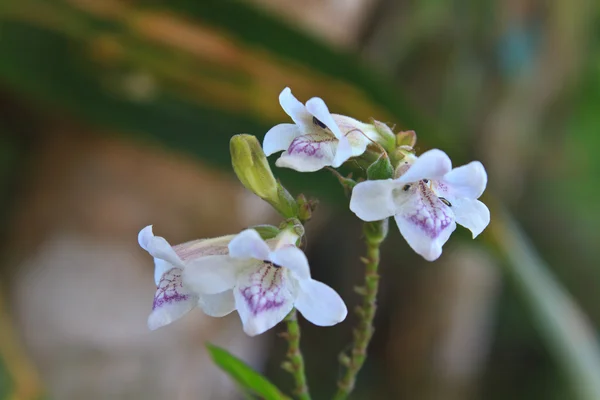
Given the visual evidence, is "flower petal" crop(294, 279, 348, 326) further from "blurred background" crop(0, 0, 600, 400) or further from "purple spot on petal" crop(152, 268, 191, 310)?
"blurred background" crop(0, 0, 600, 400)

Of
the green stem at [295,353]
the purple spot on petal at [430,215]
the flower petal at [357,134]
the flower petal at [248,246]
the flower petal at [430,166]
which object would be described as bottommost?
the green stem at [295,353]

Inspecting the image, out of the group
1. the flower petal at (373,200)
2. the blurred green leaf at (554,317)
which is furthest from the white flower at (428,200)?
the blurred green leaf at (554,317)

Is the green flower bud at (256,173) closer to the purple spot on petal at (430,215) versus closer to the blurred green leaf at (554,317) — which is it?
the purple spot on petal at (430,215)

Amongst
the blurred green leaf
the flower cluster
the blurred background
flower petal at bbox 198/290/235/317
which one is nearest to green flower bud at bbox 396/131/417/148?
the flower cluster

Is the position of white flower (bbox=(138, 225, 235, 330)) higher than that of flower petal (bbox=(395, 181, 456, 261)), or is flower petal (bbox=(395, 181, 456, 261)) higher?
flower petal (bbox=(395, 181, 456, 261))

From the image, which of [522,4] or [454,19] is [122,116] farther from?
[522,4]

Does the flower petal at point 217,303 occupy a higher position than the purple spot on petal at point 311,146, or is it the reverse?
the purple spot on petal at point 311,146

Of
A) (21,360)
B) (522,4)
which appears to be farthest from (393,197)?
(522,4)
